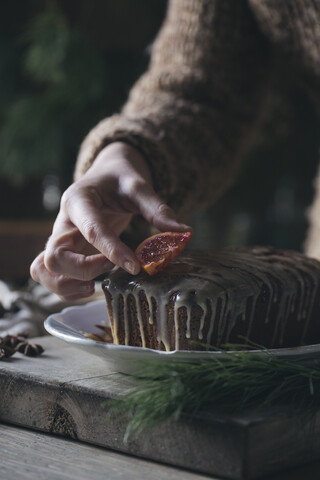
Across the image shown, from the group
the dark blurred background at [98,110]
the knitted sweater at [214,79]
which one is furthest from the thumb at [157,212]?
the dark blurred background at [98,110]

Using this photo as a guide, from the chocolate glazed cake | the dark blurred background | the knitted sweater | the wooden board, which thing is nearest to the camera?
the wooden board

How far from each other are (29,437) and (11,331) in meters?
0.31

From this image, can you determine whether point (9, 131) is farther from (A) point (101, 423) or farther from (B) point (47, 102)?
(A) point (101, 423)

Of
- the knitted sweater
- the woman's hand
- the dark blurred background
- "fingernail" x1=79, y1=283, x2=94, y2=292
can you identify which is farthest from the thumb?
the dark blurred background

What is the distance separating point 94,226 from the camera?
0.68m

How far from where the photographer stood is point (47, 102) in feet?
8.07

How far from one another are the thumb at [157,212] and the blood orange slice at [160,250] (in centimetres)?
1

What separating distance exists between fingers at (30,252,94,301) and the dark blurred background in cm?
122

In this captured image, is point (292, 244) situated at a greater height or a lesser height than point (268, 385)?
greater

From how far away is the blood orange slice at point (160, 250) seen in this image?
2.19 ft

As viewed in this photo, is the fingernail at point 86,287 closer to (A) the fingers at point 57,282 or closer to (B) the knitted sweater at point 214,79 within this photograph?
(A) the fingers at point 57,282

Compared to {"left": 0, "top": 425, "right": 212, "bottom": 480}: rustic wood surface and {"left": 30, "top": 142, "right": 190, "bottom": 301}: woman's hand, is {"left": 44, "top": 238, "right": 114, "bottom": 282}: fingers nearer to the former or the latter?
{"left": 30, "top": 142, "right": 190, "bottom": 301}: woman's hand

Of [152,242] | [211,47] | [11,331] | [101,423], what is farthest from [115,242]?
[211,47]

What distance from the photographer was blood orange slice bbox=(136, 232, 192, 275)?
2.19 ft
